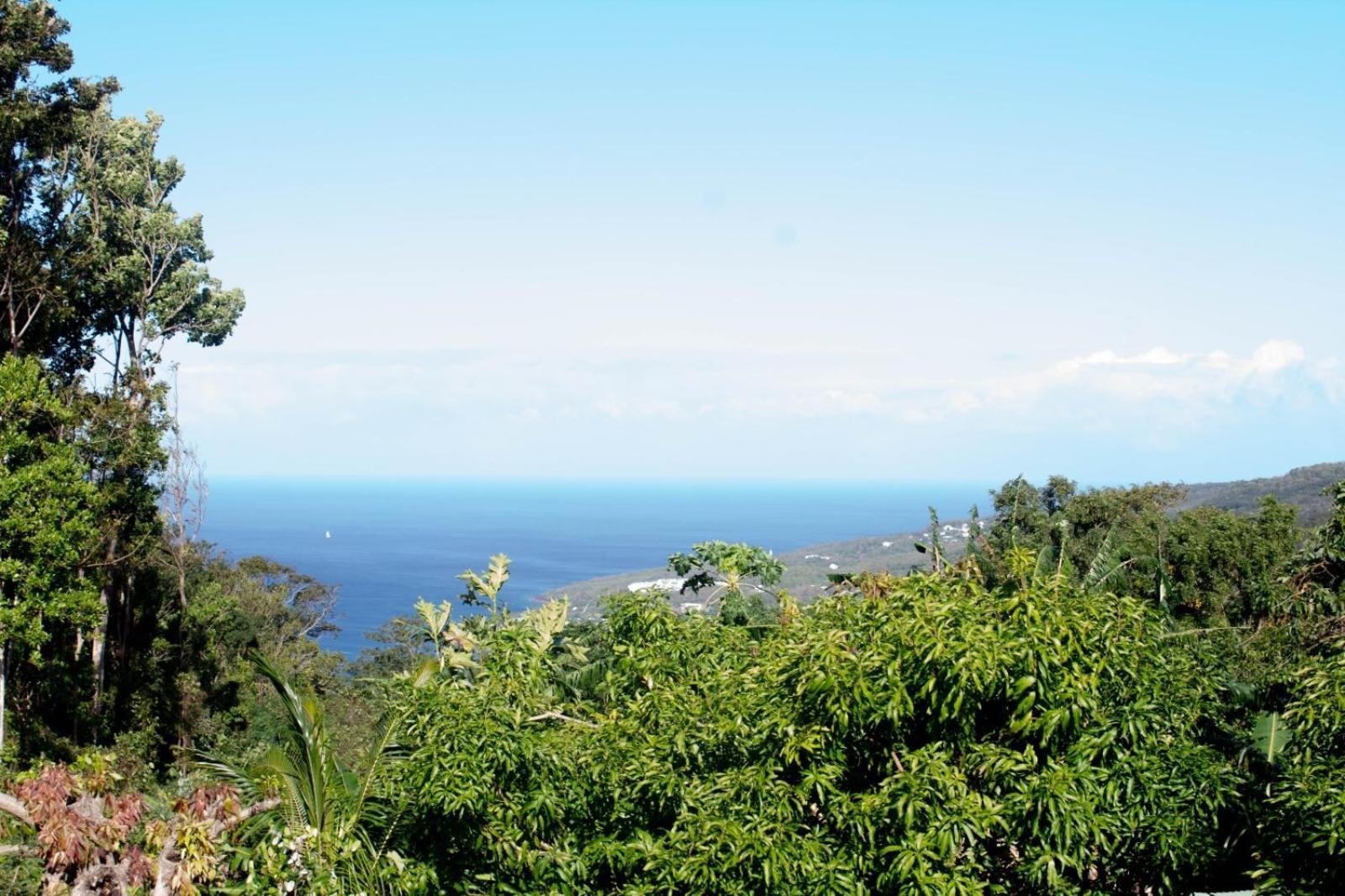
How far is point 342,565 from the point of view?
131125 millimetres

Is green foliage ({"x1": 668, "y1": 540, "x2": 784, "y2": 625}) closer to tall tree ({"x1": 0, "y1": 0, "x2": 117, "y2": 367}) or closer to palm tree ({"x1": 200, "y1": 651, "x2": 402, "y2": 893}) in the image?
palm tree ({"x1": 200, "y1": 651, "x2": 402, "y2": 893})

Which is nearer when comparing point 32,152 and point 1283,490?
point 32,152

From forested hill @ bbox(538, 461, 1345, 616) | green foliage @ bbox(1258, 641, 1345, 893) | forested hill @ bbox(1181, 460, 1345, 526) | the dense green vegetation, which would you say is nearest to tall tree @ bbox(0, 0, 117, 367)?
the dense green vegetation

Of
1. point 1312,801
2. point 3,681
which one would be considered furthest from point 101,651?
point 1312,801

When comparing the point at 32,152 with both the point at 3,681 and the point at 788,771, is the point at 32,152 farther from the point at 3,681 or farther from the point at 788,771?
the point at 788,771

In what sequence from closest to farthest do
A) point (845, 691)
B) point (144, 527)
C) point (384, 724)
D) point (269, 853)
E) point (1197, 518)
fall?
point (845, 691) < point (269, 853) < point (384, 724) < point (144, 527) < point (1197, 518)

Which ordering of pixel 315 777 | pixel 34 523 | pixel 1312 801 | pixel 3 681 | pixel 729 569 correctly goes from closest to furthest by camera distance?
pixel 1312 801
pixel 315 777
pixel 729 569
pixel 34 523
pixel 3 681

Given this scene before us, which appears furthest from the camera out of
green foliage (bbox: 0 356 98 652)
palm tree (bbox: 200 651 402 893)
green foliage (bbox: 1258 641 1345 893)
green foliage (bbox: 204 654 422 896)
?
green foliage (bbox: 0 356 98 652)

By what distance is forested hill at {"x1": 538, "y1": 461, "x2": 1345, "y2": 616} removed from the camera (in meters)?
67.0

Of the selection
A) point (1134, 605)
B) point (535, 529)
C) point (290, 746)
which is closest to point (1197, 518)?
point (1134, 605)

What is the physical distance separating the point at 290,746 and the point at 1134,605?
5842 millimetres

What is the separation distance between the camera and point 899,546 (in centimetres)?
9825

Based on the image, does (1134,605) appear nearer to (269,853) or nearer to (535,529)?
(269,853)

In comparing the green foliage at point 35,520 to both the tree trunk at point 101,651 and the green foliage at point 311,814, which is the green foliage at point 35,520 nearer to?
the tree trunk at point 101,651
